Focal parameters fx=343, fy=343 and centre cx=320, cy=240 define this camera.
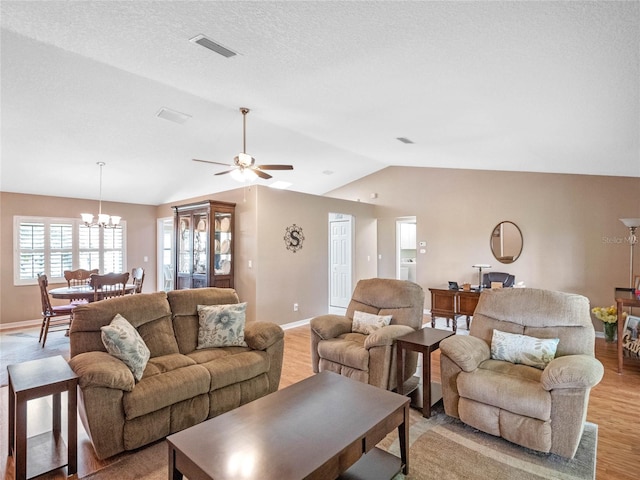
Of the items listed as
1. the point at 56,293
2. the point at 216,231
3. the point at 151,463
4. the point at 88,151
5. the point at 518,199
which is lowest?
the point at 151,463

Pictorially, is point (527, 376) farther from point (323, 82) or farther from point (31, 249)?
point (31, 249)

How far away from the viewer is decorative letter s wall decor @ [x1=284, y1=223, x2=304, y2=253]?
5.86 meters

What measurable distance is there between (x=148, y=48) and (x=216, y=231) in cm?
346

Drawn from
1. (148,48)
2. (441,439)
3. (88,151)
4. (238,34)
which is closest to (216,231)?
(88,151)

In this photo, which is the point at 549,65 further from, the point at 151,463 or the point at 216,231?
the point at 216,231

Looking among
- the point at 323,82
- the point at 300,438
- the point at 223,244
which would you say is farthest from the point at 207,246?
the point at 300,438

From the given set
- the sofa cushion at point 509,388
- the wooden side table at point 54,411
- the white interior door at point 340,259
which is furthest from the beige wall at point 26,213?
the sofa cushion at point 509,388

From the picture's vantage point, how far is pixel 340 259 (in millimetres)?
7688

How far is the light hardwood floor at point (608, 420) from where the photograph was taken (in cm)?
217

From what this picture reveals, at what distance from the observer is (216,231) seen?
5730mm

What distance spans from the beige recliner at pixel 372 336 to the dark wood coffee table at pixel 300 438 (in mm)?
735

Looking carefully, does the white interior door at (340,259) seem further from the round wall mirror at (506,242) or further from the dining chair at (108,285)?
the dining chair at (108,285)

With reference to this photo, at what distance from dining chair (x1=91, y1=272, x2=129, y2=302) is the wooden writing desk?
4.77 m

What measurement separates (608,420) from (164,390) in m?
3.44
